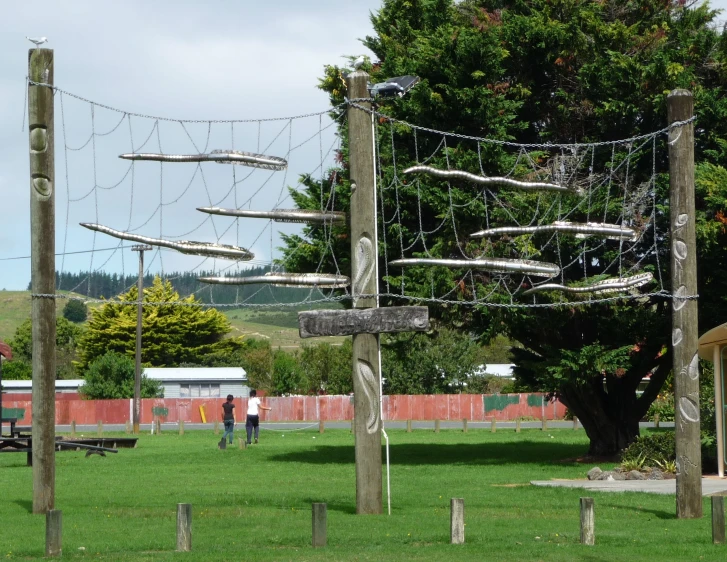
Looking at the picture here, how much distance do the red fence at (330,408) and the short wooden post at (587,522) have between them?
4789 centimetres

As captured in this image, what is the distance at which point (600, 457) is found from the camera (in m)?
26.6

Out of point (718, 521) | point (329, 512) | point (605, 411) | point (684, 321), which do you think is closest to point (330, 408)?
point (605, 411)

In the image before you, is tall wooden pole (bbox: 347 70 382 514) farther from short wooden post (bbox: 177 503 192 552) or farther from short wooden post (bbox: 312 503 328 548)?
short wooden post (bbox: 177 503 192 552)

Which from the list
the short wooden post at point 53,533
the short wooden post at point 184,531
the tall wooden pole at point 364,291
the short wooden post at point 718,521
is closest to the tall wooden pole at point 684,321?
the short wooden post at point 718,521

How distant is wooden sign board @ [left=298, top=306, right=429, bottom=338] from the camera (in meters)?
14.5

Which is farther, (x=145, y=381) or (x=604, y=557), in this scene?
(x=145, y=381)

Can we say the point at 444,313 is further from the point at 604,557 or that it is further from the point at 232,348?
the point at 232,348

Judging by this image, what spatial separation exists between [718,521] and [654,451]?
10.7 metres

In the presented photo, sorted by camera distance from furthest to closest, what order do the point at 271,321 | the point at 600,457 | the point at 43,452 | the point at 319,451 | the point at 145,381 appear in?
1. the point at 271,321
2. the point at 145,381
3. the point at 319,451
4. the point at 600,457
5. the point at 43,452

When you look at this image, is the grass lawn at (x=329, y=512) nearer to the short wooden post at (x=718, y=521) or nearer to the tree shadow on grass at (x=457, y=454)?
the tree shadow on grass at (x=457, y=454)

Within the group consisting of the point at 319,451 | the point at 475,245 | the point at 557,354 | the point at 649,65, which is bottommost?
the point at 319,451

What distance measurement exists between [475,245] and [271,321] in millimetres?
166286

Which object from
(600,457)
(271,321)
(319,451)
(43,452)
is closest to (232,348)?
(319,451)

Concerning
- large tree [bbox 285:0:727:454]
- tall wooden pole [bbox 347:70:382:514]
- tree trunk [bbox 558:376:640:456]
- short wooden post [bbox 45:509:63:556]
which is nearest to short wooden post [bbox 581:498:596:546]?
tall wooden pole [bbox 347:70:382:514]
